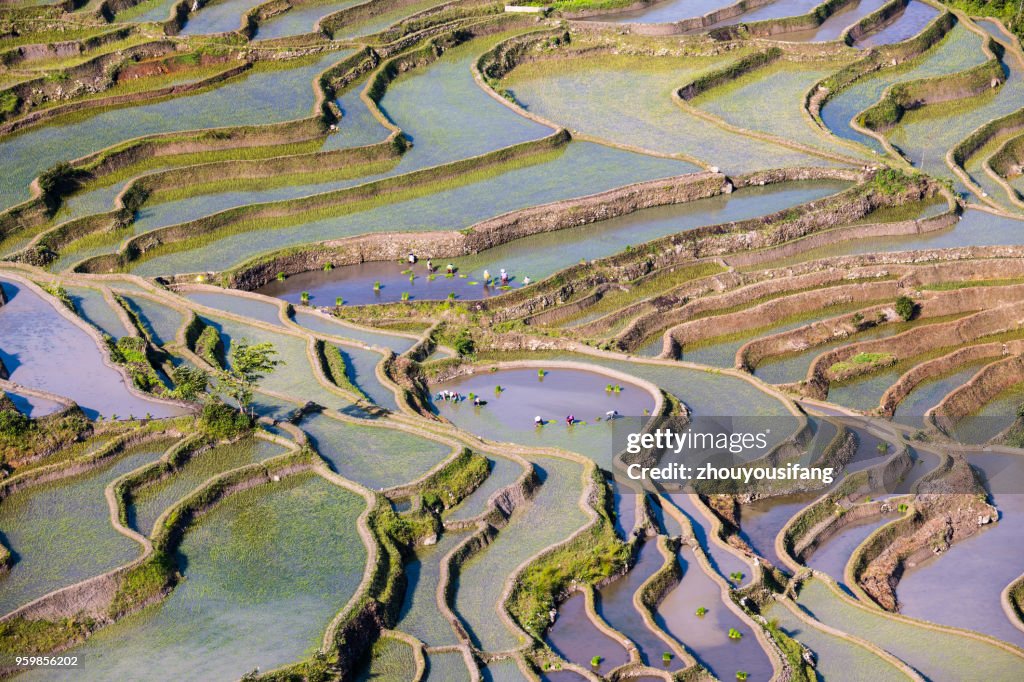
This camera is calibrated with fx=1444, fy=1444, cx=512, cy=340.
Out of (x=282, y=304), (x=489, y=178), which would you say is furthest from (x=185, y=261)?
(x=489, y=178)

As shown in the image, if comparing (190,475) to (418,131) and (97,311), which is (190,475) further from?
(418,131)

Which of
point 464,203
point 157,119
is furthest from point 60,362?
point 157,119

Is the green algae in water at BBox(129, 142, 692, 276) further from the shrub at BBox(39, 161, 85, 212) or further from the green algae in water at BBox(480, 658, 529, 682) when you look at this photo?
the green algae in water at BBox(480, 658, 529, 682)

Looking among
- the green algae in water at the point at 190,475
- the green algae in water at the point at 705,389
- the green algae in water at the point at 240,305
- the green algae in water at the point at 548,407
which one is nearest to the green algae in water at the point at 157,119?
the green algae in water at the point at 240,305

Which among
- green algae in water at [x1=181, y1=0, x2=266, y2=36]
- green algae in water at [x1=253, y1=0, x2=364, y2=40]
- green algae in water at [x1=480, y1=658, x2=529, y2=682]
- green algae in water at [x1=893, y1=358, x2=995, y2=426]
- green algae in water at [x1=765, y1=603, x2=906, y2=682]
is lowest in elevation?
green algae in water at [x1=893, y1=358, x2=995, y2=426]

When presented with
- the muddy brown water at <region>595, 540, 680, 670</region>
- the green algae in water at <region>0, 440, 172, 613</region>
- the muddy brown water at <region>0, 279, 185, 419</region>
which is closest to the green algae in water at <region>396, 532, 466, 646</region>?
the muddy brown water at <region>595, 540, 680, 670</region>

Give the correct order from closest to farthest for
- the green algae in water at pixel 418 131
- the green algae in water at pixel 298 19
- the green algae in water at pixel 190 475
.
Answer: the green algae in water at pixel 190 475
the green algae in water at pixel 418 131
the green algae in water at pixel 298 19

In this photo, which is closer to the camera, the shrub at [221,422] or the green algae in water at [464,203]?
the shrub at [221,422]

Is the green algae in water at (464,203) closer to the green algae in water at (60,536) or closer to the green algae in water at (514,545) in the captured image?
the green algae in water at (60,536)
